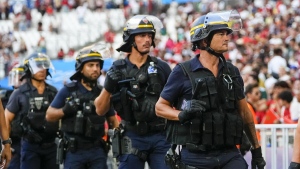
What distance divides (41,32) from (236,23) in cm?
2756

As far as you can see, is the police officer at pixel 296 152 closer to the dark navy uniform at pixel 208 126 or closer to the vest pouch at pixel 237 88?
the dark navy uniform at pixel 208 126

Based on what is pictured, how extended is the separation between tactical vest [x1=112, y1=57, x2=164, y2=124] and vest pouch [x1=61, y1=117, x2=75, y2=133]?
1228 mm

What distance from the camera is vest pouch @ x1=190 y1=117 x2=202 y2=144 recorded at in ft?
24.6

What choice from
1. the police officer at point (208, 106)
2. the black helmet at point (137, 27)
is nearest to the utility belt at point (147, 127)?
the black helmet at point (137, 27)

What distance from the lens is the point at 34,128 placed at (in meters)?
11.5

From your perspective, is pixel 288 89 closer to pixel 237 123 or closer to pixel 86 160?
pixel 86 160

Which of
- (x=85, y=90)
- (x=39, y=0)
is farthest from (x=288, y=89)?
(x=39, y=0)

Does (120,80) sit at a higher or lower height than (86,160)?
higher

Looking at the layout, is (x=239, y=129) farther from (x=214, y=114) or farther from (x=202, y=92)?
(x=202, y=92)

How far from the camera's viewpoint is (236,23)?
800 cm

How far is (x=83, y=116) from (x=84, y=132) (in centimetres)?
19

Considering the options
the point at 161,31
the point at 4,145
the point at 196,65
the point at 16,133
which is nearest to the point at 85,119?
the point at 16,133

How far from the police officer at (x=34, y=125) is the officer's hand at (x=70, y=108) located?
3.66ft

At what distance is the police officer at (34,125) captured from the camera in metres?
11.4
